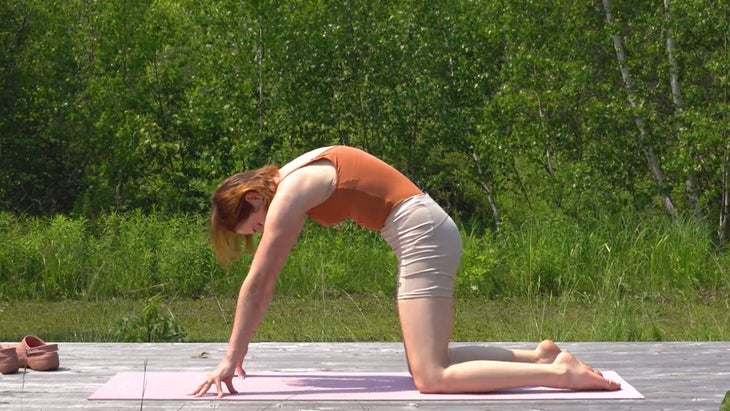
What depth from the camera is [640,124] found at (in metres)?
12.7

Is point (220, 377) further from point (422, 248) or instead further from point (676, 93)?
point (676, 93)

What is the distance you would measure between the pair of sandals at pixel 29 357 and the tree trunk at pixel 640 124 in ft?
28.4

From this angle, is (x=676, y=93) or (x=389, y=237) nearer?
(x=389, y=237)

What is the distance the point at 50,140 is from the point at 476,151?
5.56 m

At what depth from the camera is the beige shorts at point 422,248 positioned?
4531 mm

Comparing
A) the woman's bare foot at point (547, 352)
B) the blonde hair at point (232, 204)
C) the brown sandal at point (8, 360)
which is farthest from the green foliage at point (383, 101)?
the brown sandal at point (8, 360)

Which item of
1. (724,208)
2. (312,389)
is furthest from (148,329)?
(724,208)

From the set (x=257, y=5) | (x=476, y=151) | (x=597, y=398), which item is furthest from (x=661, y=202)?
(x=597, y=398)

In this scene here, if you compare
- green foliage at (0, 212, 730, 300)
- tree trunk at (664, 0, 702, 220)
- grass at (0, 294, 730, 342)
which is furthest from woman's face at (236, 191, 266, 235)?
tree trunk at (664, 0, 702, 220)

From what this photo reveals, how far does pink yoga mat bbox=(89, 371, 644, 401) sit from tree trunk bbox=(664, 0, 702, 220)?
7.98m

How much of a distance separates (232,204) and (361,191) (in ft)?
1.51

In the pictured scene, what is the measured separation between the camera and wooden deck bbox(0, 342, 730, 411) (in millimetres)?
4363

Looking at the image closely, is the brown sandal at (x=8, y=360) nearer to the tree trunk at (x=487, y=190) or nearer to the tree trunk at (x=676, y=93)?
the tree trunk at (x=676, y=93)

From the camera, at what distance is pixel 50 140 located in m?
16.0
